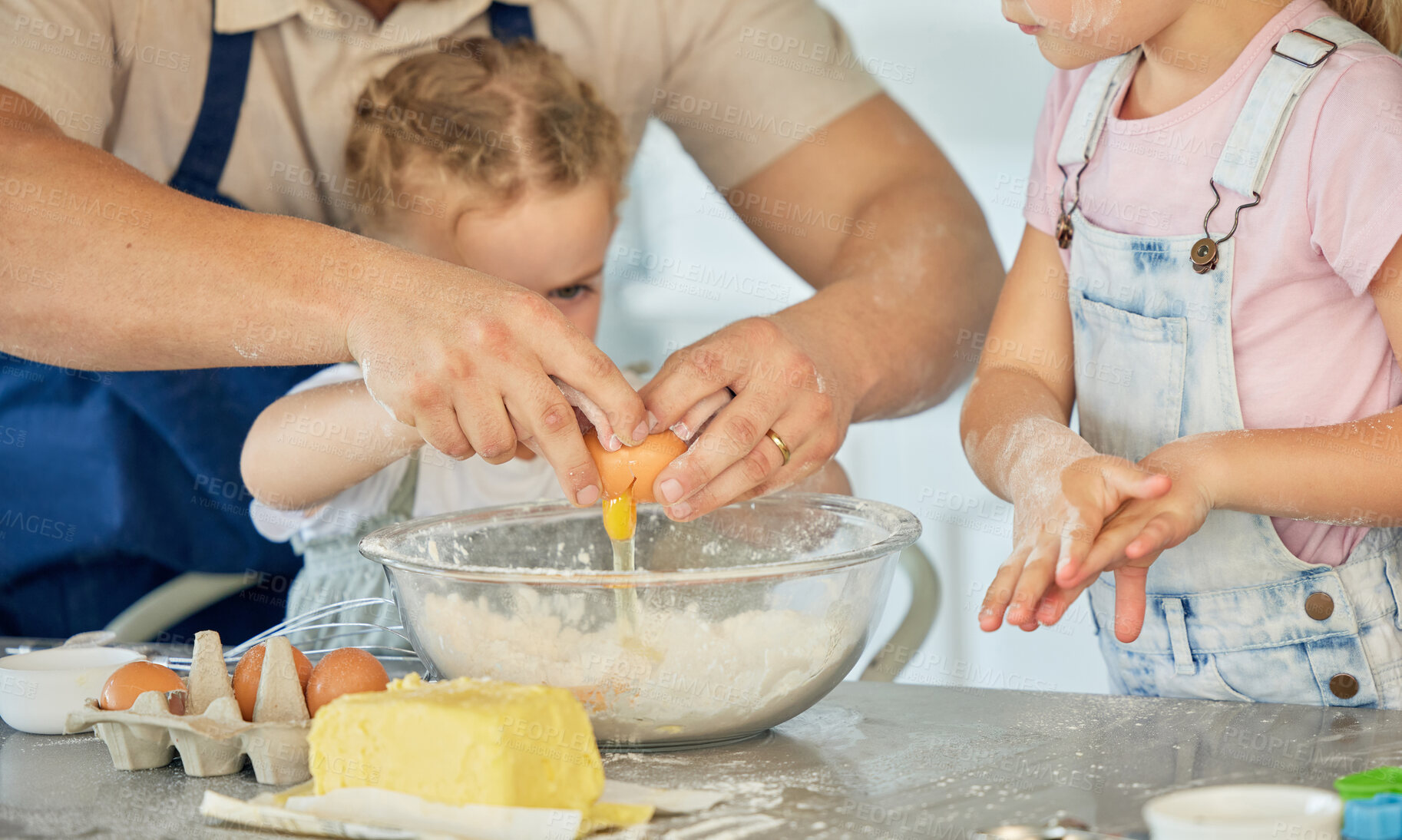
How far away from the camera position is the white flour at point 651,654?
85cm

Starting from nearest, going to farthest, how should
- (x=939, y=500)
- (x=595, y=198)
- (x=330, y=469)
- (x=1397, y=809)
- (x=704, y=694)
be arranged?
(x=1397, y=809)
(x=704, y=694)
(x=330, y=469)
(x=595, y=198)
(x=939, y=500)

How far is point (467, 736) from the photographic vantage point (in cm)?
68

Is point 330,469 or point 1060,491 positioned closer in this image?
point 1060,491

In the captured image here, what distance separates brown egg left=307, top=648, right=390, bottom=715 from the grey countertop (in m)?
0.07

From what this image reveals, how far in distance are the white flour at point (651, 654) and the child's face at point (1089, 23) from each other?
533mm

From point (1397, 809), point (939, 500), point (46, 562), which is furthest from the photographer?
point (939, 500)

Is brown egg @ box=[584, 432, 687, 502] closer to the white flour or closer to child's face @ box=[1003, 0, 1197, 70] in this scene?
the white flour

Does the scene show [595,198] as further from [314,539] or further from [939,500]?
[939,500]

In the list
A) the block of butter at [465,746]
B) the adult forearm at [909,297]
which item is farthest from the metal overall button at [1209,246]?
the block of butter at [465,746]

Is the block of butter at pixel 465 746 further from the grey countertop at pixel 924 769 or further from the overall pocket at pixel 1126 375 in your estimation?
the overall pocket at pixel 1126 375

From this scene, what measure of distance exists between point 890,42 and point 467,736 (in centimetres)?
294

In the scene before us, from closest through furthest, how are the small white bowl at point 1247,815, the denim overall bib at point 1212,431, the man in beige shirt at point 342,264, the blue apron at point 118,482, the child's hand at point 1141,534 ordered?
the small white bowl at point 1247,815 → the child's hand at point 1141,534 → the man in beige shirt at point 342,264 → the denim overall bib at point 1212,431 → the blue apron at point 118,482

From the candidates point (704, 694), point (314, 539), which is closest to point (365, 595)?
point (314, 539)

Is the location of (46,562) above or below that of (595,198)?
below
